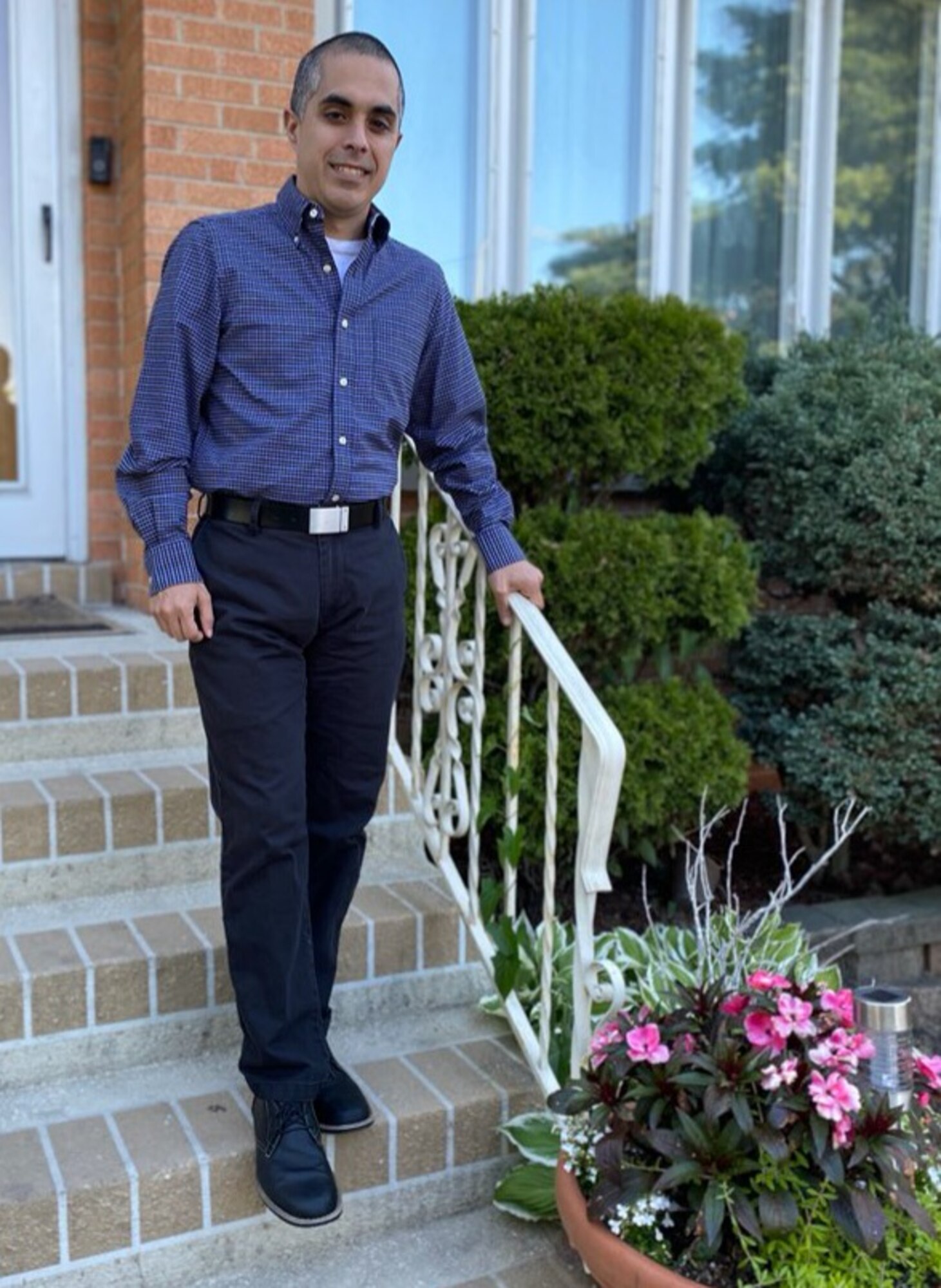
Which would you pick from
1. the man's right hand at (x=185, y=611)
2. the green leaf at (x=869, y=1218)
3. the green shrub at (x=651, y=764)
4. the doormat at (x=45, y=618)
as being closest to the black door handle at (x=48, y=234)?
the doormat at (x=45, y=618)

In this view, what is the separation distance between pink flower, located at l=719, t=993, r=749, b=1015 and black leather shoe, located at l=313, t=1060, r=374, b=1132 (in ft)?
2.18

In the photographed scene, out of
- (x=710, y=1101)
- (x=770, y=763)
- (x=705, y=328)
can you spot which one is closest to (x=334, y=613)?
(x=710, y=1101)

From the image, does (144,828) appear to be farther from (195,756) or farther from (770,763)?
(770,763)

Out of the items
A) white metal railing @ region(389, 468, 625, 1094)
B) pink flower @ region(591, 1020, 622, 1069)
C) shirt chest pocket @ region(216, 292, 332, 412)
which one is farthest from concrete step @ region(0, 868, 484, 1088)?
shirt chest pocket @ region(216, 292, 332, 412)

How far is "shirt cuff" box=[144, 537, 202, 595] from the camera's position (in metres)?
1.94

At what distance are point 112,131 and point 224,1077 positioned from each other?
9.57 feet

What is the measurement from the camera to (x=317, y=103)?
195 cm

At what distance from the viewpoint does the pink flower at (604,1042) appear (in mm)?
2031

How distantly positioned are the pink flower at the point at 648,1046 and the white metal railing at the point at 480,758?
0.17 meters

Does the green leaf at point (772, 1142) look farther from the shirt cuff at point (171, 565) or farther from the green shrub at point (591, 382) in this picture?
the green shrub at point (591, 382)

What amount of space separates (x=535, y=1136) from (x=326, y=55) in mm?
1852

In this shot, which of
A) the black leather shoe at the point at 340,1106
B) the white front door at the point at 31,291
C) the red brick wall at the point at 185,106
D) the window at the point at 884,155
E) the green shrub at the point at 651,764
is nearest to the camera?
the black leather shoe at the point at 340,1106

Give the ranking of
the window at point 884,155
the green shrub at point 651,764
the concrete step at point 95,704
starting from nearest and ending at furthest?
the concrete step at point 95,704, the green shrub at point 651,764, the window at point 884,155

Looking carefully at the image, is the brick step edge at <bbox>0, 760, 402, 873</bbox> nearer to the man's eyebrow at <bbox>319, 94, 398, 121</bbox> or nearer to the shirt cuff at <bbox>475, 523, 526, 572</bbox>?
the shirt cuff at <bbox>475, 523, 526, 572</bbox>
